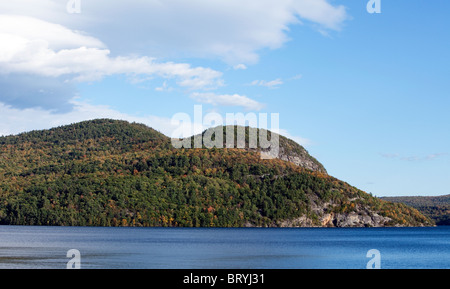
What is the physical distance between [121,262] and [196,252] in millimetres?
20707
